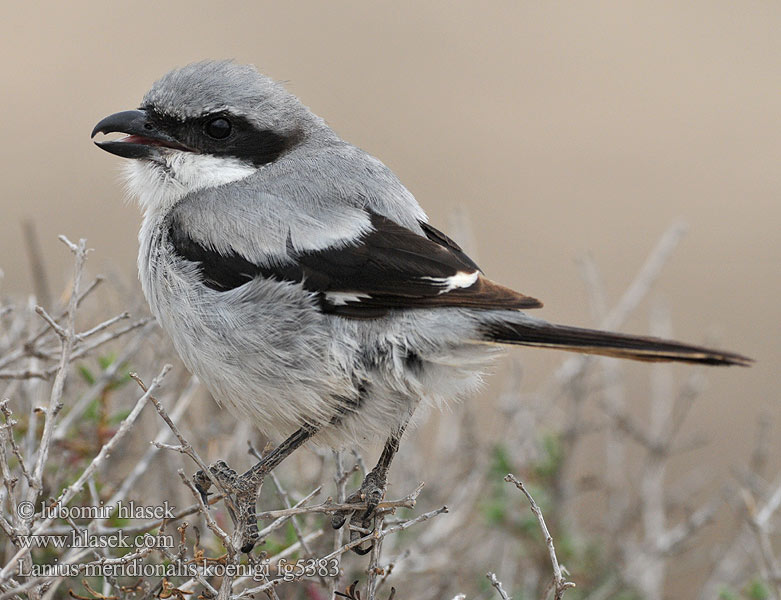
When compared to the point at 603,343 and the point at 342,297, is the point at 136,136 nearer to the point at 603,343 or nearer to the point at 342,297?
the point at 342,297

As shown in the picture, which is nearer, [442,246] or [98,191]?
[442,246]

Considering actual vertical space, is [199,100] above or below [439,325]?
above

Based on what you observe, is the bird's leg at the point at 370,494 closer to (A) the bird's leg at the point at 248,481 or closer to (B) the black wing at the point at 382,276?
(A) the bird's leg at the point at 248,481

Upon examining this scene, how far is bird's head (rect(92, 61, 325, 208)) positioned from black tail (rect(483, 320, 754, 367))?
3.33 feet

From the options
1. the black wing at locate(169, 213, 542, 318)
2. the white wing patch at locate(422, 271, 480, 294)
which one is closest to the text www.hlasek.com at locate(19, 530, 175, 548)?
the black wing at locate(169, 213, 542, 318)

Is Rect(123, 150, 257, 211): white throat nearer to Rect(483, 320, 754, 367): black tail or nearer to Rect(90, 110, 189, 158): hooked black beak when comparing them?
Rect(90, 110, 189, 158): hooked black beak

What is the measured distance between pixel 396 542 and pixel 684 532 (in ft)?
3.12

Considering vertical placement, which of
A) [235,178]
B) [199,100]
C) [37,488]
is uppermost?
→ [199,100]

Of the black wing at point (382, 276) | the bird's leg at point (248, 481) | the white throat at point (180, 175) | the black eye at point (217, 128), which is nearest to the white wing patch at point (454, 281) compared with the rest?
the black wing at point (382, 276)

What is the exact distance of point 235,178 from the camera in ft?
10.3

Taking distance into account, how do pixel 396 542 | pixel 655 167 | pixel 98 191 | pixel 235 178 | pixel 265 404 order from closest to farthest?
pixel 265 404, pixel 235 178, pixel 396 542, pixel 98 191, pixel 655 167

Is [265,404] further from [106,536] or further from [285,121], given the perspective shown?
[285,121]

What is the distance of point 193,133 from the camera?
3164mm

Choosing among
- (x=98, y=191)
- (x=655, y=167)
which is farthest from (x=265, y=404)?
(x=655, y=167)
